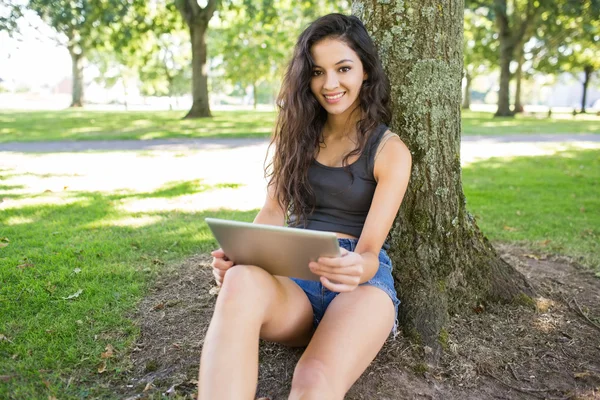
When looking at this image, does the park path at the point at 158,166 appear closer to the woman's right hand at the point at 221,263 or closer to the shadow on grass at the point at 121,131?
the shadow on grass at the point at 121,131

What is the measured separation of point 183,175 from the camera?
7.78 m

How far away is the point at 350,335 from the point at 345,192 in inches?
28.6

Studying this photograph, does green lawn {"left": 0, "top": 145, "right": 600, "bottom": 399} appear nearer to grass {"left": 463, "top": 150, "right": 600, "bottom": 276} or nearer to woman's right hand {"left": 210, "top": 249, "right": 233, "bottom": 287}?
grass {"left": 463, "top": 150, "right": 600, "bottom": 276}

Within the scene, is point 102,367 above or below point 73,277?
below

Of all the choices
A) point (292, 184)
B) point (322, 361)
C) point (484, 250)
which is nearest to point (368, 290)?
point (322, 361)

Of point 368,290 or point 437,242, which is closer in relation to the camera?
point 368,290

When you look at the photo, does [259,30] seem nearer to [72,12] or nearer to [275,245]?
[72,12]

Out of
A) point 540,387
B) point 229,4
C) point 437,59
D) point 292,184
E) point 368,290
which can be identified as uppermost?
point 229,4

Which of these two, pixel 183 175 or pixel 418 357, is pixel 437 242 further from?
pixel 183 175

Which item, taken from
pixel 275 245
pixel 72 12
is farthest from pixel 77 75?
pixel 275 245

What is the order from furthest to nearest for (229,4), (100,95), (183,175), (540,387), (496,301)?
(100,95), (229,4), (183,175), (496,301), (540,387)

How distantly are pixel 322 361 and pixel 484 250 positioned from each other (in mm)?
1566

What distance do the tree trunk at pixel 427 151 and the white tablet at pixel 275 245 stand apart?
0.90 metres

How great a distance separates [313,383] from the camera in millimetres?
1946
